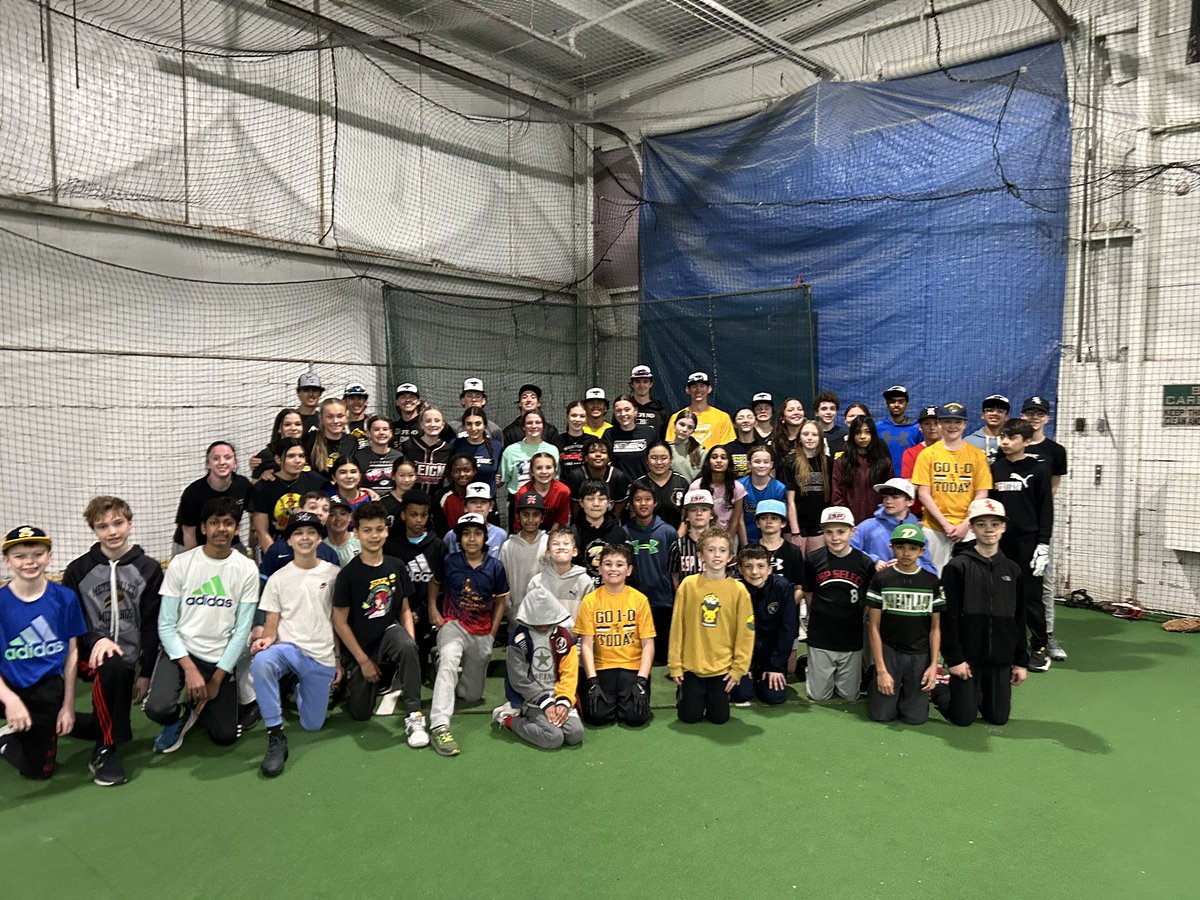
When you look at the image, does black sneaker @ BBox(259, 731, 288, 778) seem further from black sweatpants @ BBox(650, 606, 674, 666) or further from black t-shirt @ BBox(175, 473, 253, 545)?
black sweatpants @ BBox(650, 606, 674, 666)

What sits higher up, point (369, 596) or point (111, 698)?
point (369, 596)

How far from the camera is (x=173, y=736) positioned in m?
3.75

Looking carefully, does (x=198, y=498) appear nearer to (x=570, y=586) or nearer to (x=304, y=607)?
(x=304, y=607)

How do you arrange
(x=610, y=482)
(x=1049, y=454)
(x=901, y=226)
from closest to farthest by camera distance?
(x=1049, y=454) < (x=610, y=482) < (x=901, y=226)

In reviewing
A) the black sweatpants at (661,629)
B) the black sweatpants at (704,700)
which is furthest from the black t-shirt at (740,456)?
the black sweatpants at (704,700)

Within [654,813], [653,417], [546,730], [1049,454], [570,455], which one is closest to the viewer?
[654,813]

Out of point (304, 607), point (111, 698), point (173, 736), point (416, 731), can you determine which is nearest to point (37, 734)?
point (111, 698)

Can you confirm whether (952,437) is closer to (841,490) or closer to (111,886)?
(841,490)

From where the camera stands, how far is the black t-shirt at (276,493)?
187 inches

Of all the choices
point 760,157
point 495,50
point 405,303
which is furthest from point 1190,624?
point 495,50

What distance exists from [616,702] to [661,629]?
1049 mm

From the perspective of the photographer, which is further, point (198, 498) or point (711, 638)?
point (198, 498)

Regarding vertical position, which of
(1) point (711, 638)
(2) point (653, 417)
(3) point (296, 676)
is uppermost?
(2) point (653, 417)

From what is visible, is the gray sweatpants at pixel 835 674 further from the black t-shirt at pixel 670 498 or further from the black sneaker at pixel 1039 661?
the black sneaker at pixel 1039 661
